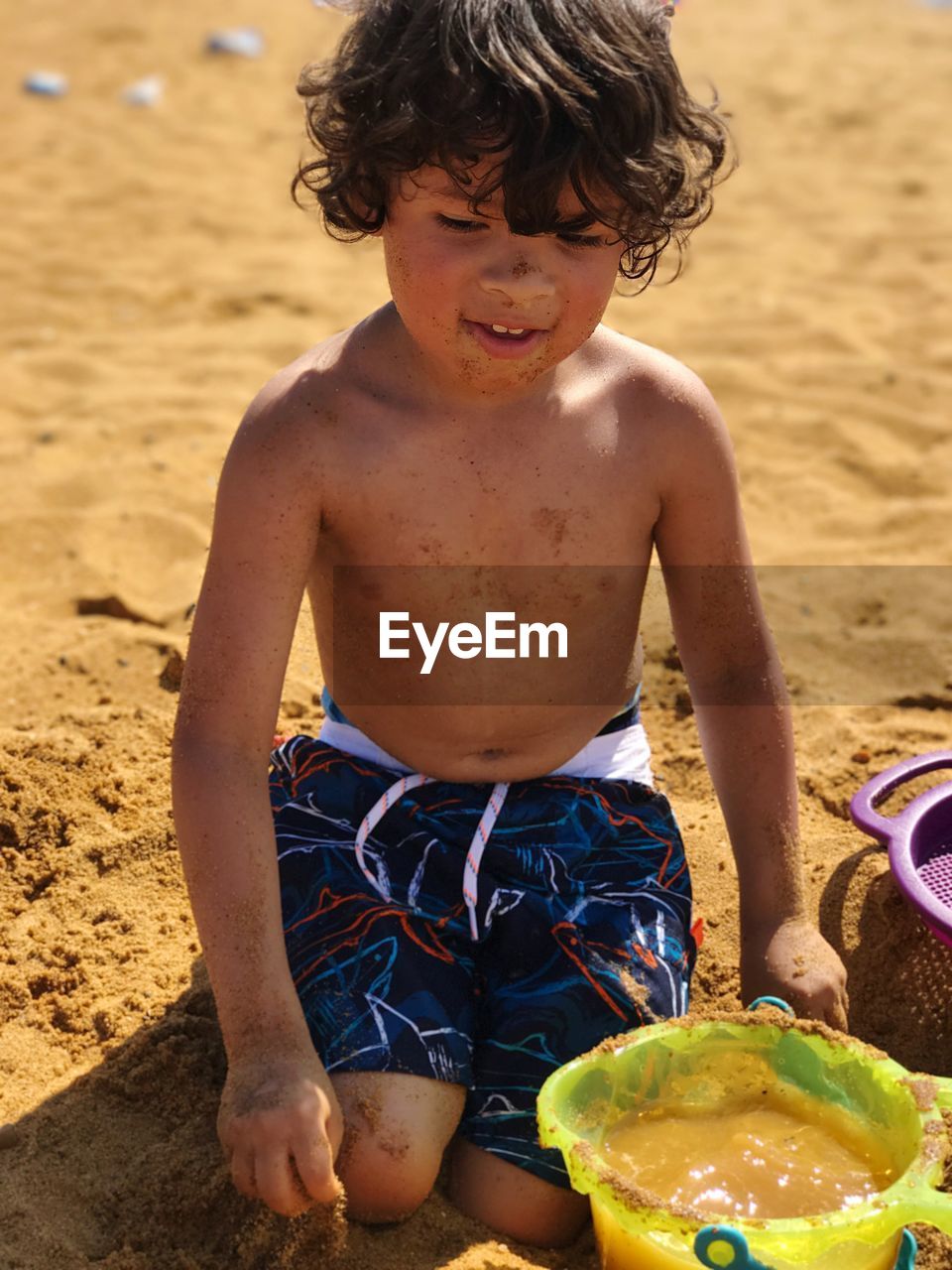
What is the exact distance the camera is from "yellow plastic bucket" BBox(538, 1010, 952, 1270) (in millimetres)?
1511

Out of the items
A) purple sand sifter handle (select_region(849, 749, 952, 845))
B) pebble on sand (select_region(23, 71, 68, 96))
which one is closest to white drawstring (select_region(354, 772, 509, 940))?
purple sand sifter handle (select_region(849, 749, 952, 845))

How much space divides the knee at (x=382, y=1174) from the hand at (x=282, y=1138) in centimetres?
9

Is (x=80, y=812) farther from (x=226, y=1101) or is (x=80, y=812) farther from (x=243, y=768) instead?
(x=226, y=1101)

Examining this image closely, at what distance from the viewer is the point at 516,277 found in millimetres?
1740

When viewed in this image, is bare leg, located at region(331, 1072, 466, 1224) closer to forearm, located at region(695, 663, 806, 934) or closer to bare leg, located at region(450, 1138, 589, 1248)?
bare leg, located at region(450, 1138, 589, 1248)

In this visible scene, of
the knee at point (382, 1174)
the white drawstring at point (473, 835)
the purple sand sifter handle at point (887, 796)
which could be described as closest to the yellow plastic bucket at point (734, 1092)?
the knee at point (382, 1174)

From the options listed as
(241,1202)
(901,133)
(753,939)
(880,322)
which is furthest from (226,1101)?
(901,133)

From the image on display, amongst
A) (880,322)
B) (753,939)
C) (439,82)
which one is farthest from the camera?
(880,322)

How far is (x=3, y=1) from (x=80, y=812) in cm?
753

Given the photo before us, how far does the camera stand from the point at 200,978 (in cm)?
222

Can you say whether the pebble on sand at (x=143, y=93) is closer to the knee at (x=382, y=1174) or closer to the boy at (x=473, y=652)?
the boy at (x=473, y=652)

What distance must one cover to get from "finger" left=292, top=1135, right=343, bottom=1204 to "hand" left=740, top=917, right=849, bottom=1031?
0.60 m

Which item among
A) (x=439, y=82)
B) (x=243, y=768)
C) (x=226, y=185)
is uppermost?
(x=439, y=82)

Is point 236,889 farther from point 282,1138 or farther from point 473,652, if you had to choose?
point 473,652
